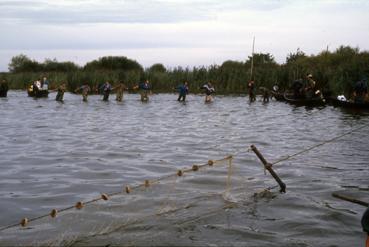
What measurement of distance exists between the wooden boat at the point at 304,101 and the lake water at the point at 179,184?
8910 millimetres

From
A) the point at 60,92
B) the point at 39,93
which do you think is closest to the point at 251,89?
the point at 60,92

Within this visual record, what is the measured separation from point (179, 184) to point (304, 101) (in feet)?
78.1

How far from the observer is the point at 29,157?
1510 cm

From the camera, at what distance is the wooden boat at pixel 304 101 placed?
33312 millimetres

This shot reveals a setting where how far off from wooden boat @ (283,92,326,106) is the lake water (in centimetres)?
891

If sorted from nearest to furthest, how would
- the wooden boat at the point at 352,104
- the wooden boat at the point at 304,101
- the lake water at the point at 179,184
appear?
the lake water at the point at 179,184 < the wooden boat at the point at 352,104 < the wooden boat at the point at 304,101

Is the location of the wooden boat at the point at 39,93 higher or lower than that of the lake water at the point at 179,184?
higher

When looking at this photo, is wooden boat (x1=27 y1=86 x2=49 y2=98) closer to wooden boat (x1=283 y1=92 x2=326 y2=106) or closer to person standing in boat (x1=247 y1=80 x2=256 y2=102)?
person standing in boat (x1=247 y1=80 x2=256 y2=102)

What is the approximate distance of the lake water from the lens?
831 centimetres

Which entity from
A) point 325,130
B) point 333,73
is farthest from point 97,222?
point 333,73

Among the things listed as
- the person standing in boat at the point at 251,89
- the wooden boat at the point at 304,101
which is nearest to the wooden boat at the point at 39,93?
the person standing in boat at the point at 251,89

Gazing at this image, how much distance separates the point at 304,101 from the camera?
112 ft

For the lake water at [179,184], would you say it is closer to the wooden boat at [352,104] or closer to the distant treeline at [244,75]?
the wooden boat at [352,104]

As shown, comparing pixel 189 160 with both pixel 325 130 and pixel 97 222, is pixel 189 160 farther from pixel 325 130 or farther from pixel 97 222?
pixel 325 130
